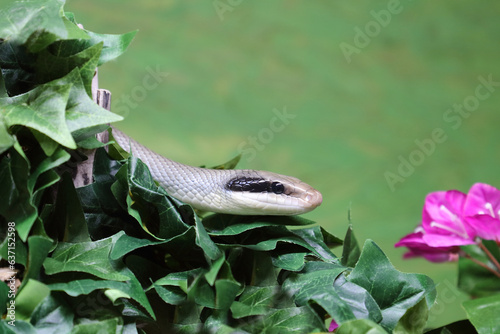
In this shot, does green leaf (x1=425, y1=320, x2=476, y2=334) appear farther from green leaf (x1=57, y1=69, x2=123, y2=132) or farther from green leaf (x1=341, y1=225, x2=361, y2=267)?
Result: green leaf (x1=57, y1=69, x2=123, y2=132)

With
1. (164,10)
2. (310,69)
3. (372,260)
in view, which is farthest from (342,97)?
(372,260)

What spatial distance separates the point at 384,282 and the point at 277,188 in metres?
0.35

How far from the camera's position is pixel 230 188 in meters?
1.33

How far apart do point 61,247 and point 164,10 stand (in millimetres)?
2035

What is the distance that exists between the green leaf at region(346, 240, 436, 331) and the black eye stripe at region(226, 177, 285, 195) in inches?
11.6

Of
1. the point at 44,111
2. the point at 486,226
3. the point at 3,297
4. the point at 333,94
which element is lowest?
the point at 333,94

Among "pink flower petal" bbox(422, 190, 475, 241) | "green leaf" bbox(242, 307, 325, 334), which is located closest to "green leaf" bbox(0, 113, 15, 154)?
"green leaf" bbox(242, 307, 325, 334)

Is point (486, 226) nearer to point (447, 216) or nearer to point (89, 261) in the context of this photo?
point (447, 216)

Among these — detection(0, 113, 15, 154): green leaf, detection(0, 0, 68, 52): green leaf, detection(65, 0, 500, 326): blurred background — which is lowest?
detection(65, 0, 500, 326): blurred background

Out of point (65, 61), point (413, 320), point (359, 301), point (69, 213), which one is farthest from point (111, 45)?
point (413, 320)

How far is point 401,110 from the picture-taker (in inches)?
118

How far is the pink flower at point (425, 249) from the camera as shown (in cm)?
144

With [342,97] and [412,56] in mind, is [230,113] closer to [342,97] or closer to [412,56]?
[342,97]

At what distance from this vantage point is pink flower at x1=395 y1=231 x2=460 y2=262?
144 centimetres
